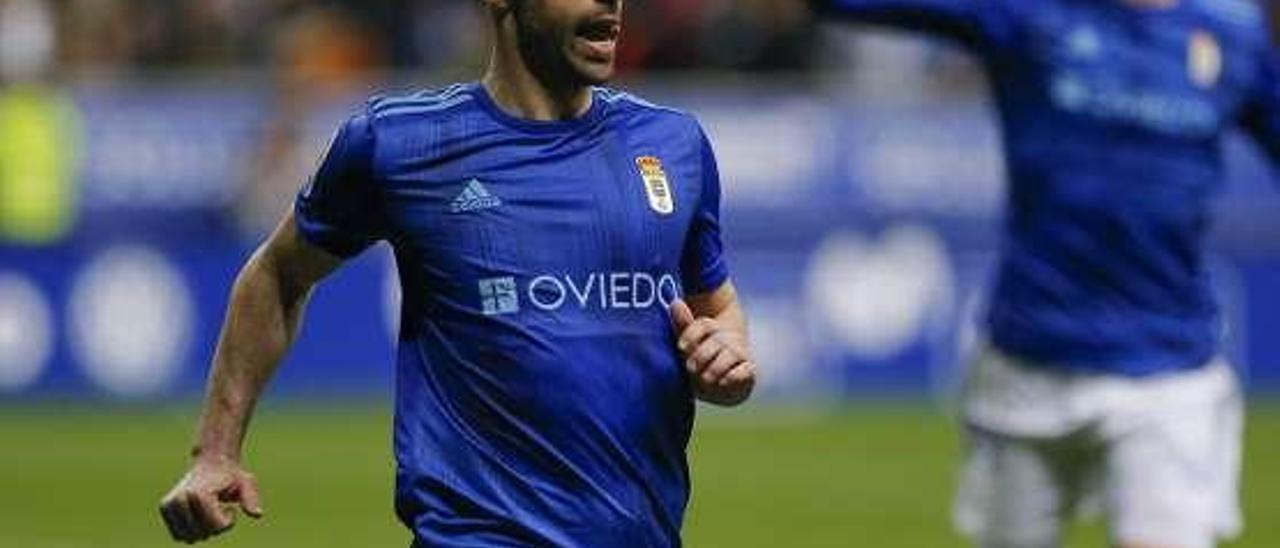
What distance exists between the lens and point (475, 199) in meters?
7.01

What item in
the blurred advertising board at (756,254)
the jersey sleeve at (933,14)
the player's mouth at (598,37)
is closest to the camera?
the player's mouth at (598,37)

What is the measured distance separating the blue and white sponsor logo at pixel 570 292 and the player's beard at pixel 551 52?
1.26ft

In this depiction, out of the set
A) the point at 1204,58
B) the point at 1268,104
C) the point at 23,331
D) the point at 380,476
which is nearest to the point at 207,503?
the point at 1204,58

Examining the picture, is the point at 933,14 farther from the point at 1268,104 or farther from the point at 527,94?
the point at 527,94

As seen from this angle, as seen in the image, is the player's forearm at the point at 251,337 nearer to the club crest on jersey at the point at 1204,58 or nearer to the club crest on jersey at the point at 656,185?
the club crest on jersey at the point at 656,185

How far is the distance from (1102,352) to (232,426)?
2.67 m

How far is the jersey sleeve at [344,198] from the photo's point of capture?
7.04 meters

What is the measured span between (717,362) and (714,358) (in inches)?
0.5

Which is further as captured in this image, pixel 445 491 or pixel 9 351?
pixel 9 351

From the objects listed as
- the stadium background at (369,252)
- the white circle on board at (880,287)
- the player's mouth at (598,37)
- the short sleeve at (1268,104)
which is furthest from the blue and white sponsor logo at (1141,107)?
the white circle on board at (880,287)

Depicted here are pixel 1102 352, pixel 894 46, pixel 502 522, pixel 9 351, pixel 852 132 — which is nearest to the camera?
pixel 502 522

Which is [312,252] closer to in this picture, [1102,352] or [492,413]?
[492,413]

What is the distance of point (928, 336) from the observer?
22250mm

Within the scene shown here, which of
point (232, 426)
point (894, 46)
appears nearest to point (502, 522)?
point (232, 426)
